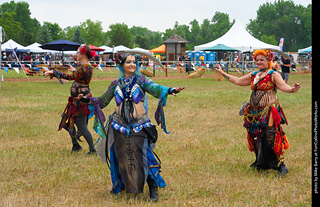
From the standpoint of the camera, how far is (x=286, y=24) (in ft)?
434

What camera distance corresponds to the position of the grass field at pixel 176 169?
5293 millimetres

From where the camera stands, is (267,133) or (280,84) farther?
(267,133)

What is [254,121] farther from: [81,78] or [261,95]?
[81,78]

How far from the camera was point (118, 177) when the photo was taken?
5.32 metres

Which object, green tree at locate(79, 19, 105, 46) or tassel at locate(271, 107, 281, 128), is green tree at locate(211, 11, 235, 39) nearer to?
green tree at locate(79, 19, 105, 46)

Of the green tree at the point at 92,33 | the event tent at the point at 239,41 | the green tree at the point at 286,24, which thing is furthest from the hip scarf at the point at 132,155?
the green tree at the point at 286,24

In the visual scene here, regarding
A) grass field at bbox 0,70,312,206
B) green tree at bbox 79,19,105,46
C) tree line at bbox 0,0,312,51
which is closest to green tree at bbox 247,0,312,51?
tree line at bbox 0,0,312,51

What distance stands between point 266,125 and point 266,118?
0.11 metres

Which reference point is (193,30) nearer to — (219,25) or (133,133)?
(219,25)

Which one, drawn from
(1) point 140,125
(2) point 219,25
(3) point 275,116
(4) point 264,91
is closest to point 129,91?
(1) point 140,125

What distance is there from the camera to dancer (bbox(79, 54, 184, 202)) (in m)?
5.11

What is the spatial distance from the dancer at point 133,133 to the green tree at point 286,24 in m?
121

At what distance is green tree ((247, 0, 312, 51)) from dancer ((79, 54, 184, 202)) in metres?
121

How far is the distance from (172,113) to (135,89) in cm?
737
